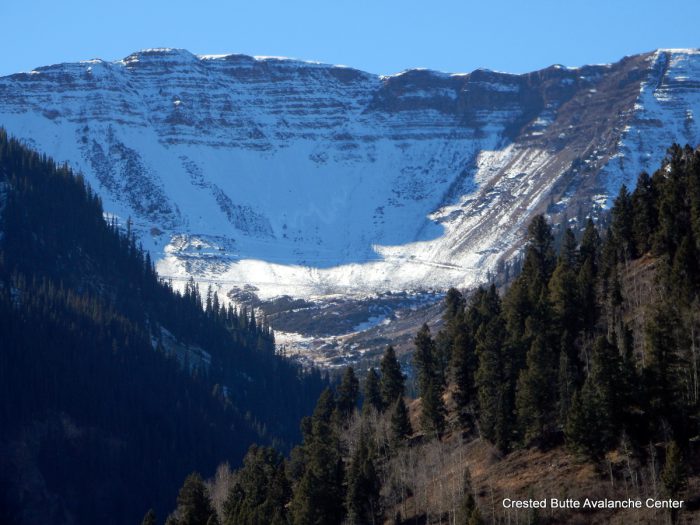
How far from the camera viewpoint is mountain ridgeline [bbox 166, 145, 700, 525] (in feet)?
305

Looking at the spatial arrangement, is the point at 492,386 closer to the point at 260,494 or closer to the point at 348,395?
the point at 260,494

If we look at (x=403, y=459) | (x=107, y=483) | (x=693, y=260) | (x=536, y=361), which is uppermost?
(x=693, y=260)

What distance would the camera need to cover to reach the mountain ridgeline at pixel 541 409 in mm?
92875

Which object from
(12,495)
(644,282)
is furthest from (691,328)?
(12,495)

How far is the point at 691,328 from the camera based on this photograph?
327 ft

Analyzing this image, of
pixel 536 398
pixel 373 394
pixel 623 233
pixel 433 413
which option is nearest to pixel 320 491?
pixel 433 413

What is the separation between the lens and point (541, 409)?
10344cm

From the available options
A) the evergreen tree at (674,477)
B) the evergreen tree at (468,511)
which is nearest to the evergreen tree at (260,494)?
the evergreen tree at (468,511)

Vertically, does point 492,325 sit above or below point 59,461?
above

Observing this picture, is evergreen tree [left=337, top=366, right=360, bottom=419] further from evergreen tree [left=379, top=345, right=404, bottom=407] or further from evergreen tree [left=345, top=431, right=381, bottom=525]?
evergreen tree [left=345, top=431, right=381, bottom=525]

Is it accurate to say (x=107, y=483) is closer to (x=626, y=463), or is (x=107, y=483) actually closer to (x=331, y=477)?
(x=331, y=477)

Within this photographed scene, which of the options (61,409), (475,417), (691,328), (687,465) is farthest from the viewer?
(61,409)

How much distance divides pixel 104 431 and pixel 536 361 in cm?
10793

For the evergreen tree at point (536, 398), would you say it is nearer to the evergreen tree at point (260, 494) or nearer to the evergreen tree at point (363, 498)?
the evergreen tree at point (363, 498)
